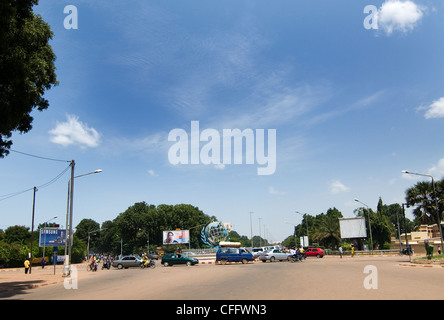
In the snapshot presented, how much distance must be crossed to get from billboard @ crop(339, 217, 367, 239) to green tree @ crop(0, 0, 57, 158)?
6203 cm

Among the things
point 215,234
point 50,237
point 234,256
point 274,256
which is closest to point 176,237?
point 215,234

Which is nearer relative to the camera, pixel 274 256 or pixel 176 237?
pixel 274 256

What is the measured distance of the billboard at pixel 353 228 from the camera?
6538 centimetres

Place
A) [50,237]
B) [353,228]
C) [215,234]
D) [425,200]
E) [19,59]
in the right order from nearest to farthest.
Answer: [19,59] < [425,200] < [50,237] < [353,228] < [215,234]

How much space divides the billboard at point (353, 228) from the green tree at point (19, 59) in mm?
62033

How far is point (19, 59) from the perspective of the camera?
45.2ft

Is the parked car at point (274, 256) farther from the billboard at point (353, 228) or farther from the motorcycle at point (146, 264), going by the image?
the billboard at point (353, 228)

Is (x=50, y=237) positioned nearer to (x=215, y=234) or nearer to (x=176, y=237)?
(x=176, y=237)

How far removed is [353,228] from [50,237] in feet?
174

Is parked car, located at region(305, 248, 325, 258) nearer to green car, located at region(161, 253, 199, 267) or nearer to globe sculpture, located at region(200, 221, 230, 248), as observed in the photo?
green car, located at region(161, 253, 199, 267)
